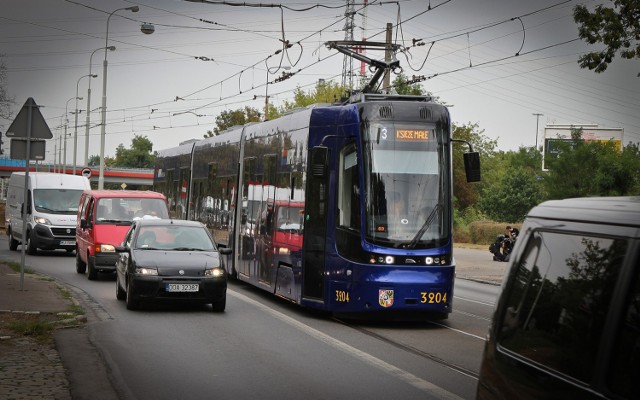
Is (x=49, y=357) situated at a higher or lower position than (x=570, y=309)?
lower

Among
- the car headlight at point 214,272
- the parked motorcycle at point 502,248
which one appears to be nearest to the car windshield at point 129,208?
the car headlight at point 214,272

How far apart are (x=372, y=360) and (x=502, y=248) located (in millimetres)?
31813

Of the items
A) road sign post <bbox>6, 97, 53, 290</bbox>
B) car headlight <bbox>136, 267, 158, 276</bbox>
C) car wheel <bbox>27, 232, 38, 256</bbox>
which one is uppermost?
road sign post <bbox>6, 97, 53, 290</bbox>

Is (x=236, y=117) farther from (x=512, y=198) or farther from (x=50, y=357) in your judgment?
(x=50, y=357)

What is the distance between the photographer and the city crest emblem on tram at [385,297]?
16031 millimetres

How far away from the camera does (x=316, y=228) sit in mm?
17266

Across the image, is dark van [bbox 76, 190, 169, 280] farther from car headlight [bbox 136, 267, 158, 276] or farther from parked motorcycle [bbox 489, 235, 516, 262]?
parked motorcycle [bbox 489, 235, 516, 262]

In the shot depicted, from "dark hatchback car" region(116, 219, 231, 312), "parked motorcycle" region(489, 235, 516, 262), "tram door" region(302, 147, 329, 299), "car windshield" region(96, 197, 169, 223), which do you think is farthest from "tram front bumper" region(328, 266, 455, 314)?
"parked motorcycle" region(489, 235, 516, 262)

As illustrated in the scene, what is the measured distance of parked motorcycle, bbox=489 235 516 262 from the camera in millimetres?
42688

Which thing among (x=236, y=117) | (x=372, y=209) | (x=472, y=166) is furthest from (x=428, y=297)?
(x=236, y=117)

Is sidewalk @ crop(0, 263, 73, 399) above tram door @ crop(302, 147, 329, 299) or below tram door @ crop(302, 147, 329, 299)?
below

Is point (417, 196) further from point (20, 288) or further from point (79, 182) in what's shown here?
point (79, 182)

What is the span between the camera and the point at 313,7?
26875 millimetres

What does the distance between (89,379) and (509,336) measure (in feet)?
21.6
